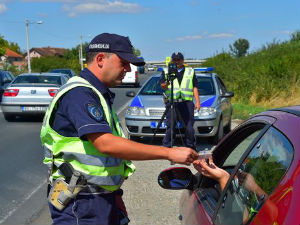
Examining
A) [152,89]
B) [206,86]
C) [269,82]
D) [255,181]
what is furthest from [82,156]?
[269,82]

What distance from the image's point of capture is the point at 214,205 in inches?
97.7

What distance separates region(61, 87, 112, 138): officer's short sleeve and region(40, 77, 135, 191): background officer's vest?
40 mm

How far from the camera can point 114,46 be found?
2.47 metres

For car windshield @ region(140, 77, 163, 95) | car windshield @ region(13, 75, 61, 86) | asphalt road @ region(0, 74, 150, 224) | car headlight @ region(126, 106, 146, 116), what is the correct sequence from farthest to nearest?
1. car windshield @ region(13, 75, 61, 86)
2. car windshield @ region(140, 77, 163, 95)
3. car headlight @ region(126, 106, 146, 116)
4. asphalt road @ region(0, 74, 150, 224)

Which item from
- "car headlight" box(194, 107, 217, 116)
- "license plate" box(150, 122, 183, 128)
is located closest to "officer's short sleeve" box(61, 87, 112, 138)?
"license plate" box(150, 122, 183, 128)

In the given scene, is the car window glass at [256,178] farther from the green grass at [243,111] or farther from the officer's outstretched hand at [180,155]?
the green grass at [243,111]

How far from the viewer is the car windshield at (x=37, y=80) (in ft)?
45.6

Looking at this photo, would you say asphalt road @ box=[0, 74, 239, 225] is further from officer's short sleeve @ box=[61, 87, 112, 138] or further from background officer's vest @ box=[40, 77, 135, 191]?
officer's short sleeve @ box=[61, 87, 112, 138]

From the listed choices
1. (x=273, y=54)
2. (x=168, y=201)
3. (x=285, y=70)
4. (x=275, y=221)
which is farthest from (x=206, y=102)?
(x=273, y=54)

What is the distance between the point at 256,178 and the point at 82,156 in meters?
0.86

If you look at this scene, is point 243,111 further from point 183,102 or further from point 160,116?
point 183,102

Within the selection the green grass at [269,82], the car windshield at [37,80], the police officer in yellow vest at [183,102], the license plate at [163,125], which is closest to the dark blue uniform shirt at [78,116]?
the police officer in yellow vest at [183,102]

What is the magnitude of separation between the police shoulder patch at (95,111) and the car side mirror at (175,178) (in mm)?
654

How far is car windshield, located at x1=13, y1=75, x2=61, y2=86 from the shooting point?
1391 cm
